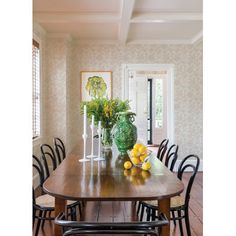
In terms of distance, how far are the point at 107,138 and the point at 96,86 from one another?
290 cm

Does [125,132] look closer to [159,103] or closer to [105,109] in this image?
[105,109]

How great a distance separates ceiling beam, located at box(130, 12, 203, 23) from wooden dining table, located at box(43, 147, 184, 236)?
9.03ft

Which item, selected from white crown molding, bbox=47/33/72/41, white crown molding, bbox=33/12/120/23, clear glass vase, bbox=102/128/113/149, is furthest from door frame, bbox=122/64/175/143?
clear glass vase, bbox=102/128/113/149

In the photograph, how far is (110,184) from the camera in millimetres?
1964

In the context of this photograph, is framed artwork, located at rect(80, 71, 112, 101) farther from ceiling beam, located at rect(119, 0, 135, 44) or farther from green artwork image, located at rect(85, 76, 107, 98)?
ceiling beam, located at rect(119, 0, 135, 44)

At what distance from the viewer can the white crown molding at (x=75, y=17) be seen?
4645 millimetres

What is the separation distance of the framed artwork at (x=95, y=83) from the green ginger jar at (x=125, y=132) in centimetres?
332

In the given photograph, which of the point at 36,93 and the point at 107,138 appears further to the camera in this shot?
the point at 36,93

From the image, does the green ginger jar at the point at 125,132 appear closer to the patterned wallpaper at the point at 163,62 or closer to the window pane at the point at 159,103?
the patterned wallpaper at the point at 163,62

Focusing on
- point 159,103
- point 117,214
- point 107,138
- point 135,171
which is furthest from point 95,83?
point 159,103

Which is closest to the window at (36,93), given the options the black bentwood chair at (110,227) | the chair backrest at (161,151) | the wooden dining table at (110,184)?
the chair backrest at (161,151)
